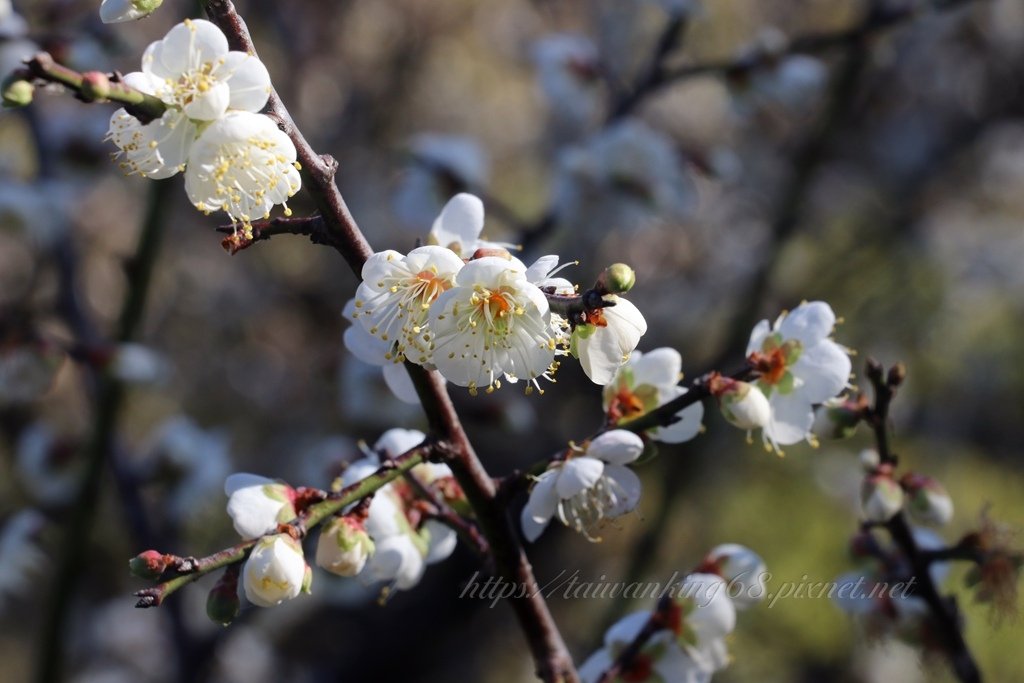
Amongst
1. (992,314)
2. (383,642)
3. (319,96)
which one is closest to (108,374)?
(383,642)

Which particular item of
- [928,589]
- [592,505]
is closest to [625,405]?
[592,505]

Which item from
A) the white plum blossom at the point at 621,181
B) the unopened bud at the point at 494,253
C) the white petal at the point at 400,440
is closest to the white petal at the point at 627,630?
the white petal at the point at 400,440

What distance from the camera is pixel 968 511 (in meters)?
4.23

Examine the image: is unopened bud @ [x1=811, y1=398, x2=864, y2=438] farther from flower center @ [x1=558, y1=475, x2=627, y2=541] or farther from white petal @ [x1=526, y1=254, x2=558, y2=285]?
white petal @ [x1=526, y1=254, x2=558, y2=285]

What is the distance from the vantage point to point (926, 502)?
1.28m

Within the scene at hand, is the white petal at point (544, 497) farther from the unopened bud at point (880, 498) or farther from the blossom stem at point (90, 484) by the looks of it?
the blossom stem at point (90, 484)

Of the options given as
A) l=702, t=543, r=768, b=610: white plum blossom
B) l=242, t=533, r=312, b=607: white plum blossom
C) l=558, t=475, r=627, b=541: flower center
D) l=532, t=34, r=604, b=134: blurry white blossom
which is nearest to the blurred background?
l=532, t=34, r=604, b=134: blurry white blossom

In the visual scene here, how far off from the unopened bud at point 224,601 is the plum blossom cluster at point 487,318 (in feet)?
0.88

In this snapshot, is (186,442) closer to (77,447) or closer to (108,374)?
(77,447)

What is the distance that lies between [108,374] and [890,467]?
1.62m

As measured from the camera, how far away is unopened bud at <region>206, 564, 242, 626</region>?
0.94 meters

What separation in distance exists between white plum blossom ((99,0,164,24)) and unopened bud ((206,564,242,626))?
536 millimetres

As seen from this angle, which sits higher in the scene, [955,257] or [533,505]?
[533,505]

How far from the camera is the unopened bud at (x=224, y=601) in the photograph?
94 centimetres
